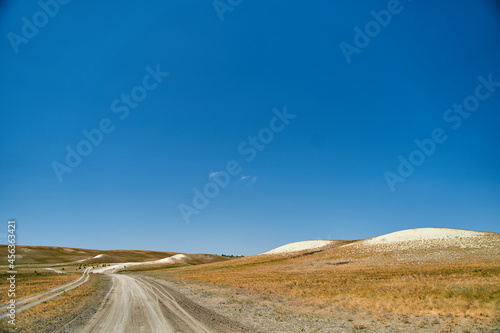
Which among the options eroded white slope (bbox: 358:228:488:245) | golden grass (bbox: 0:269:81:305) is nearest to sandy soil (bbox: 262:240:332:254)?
eroded white slope (bbox: 358:228:488:245)

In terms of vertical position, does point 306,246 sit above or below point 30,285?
below

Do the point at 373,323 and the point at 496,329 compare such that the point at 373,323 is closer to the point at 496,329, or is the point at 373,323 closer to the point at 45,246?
the point at 496,329

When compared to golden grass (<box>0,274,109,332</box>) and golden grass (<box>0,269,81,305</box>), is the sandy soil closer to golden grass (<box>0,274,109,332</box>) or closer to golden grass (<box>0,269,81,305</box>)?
golden grass (<box>0,269,81,305</box>)

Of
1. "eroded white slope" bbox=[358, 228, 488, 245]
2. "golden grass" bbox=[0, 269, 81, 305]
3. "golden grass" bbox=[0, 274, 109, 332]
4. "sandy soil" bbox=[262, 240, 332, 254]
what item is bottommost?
"sandy soil" bbox=[262, 240, 332, 254]

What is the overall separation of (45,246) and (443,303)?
569 ft

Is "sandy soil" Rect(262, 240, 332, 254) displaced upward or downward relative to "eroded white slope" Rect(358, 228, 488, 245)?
downward

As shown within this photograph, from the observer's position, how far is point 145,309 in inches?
691

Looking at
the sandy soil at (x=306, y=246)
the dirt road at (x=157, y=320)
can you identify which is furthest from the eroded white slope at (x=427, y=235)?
the dirt road at (x=157, y=320)

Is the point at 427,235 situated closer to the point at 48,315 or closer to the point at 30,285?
the point at 48,315

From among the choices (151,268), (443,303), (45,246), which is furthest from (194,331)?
(45,246)

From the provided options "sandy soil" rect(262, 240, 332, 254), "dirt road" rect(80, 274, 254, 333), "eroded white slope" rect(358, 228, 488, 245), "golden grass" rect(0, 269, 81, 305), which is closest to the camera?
"dirt road" rect(80, 274, 254, 333)

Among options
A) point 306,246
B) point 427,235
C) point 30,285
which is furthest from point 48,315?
point 306,246

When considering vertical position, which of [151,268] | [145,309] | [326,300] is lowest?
[151,268]

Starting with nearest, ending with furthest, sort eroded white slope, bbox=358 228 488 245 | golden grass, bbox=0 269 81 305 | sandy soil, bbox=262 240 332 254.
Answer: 1. golden grass, bbox=0 269 81 305
2. eroded white slope, bbox=358 228 488 245
3. sandy soil, bbox=262 240 332 254
